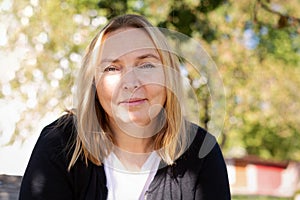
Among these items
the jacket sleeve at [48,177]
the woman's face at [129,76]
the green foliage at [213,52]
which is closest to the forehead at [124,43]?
the woman's face at [129,76]

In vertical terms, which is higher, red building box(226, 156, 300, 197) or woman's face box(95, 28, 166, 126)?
woman's face box(95, 28, 166, 126)

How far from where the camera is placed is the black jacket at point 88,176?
170 cm

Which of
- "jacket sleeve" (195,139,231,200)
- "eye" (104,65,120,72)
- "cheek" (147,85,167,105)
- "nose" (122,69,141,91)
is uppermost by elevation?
"eye" (104,65,120,72)

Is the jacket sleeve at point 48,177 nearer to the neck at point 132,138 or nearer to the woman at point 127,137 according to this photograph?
the woman at point 127,137

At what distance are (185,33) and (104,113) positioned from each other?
2.45 metres

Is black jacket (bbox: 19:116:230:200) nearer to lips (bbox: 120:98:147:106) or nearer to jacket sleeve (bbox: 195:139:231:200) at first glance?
jacket sleeve (bbox: 195:139:231:200)

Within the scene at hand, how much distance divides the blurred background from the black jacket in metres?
0.75

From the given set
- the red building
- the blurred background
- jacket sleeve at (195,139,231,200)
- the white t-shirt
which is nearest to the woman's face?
the white t-shirt

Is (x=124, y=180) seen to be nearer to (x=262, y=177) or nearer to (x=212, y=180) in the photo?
(x=212, y=180)

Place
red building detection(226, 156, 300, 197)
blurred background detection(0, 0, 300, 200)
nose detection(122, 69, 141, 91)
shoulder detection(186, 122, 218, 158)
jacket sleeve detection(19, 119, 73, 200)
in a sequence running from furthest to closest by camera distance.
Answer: red building detection(226, 156, 300, 197), blurred background detection(0, 0, 300, 200), shoulder detection(186, 122, 218, 158), jacket sleeve detection(19, 119, 73, 200), nose detection(122, 69, 141, 91)

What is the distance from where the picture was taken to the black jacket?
1703 mm

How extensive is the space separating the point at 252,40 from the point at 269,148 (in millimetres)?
2665

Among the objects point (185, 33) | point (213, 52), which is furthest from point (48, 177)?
point (213, 52)

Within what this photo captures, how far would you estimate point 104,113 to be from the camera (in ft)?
5.84
